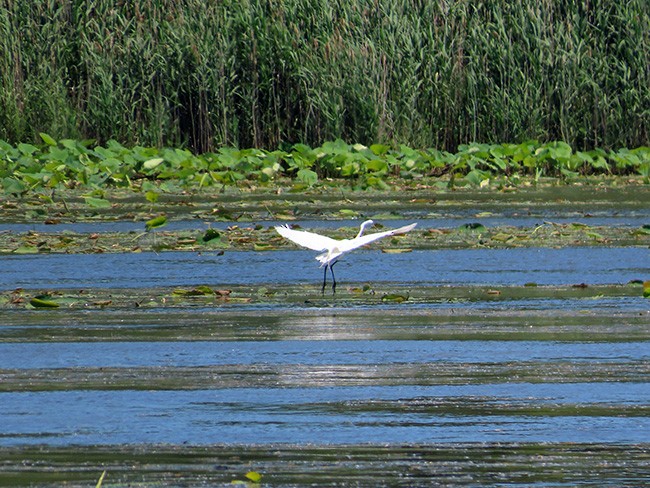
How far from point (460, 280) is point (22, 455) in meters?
4.41

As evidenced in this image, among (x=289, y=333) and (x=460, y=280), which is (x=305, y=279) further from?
(x=289, y=333)

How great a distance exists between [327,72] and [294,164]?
176cm

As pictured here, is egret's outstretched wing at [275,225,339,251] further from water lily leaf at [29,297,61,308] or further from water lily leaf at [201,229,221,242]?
water lily leaf at [201,229,221,242]

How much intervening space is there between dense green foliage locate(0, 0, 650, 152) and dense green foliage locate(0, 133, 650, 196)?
31.2 inches

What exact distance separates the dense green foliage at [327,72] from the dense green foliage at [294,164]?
0.79 m

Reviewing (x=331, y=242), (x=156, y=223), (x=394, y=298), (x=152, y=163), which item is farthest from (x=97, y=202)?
(x=394, y=298)

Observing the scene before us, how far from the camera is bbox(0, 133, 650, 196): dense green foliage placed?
48.0 ft

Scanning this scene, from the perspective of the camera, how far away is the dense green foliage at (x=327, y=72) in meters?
16.8

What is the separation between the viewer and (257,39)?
17406 mm

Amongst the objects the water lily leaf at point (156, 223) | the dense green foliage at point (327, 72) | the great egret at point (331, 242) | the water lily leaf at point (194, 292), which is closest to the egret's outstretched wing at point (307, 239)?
the great egret at point (331, 242)

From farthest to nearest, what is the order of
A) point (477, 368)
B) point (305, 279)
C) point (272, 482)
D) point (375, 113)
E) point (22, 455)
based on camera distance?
point (375, 113) < point (305, 279) < point (477, 368) < point (22, 455) < point (272, 482)

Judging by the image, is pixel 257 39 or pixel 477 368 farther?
pixel 257 39

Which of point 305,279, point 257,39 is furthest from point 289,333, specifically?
point 257,39

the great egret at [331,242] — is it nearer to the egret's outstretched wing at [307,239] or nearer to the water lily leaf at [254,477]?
the egret's outstretched wing at [307,239]
